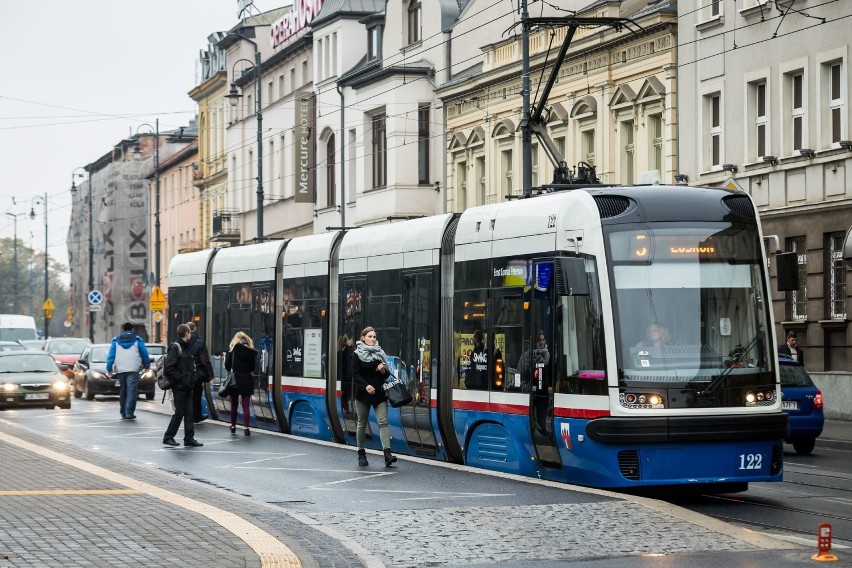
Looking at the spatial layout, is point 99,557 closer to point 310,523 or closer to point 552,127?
point 310,523

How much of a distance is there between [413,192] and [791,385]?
104ft

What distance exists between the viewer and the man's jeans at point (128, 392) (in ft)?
109

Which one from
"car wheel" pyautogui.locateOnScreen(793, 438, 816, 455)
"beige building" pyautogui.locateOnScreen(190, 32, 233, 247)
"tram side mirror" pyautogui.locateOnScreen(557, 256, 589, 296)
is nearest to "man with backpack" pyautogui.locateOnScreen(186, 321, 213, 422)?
"car wheel" pyautogui.locateOnScreen(793, 438, 816, 455)

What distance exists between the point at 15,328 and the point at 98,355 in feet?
95.0

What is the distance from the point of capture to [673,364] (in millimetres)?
16531

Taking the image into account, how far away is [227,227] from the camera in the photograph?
84.9 metres

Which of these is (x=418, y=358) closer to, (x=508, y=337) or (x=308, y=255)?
(x=508, y=337)

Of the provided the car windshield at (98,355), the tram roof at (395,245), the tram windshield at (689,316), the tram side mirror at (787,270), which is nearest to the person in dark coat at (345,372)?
the tram roof at (395,245)

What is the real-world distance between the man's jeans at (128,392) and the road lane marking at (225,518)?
39.0 ft

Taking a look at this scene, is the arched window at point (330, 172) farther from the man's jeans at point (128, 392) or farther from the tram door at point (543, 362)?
the tram door at point (543, 362)

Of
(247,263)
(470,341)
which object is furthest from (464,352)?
(247,263)

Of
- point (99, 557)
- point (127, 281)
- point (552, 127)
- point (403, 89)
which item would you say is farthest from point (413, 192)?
point (127, 281)

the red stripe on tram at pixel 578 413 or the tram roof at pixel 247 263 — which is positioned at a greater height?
the tram roof at pixel 247 263

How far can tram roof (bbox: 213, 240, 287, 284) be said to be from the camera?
94.5 feet
